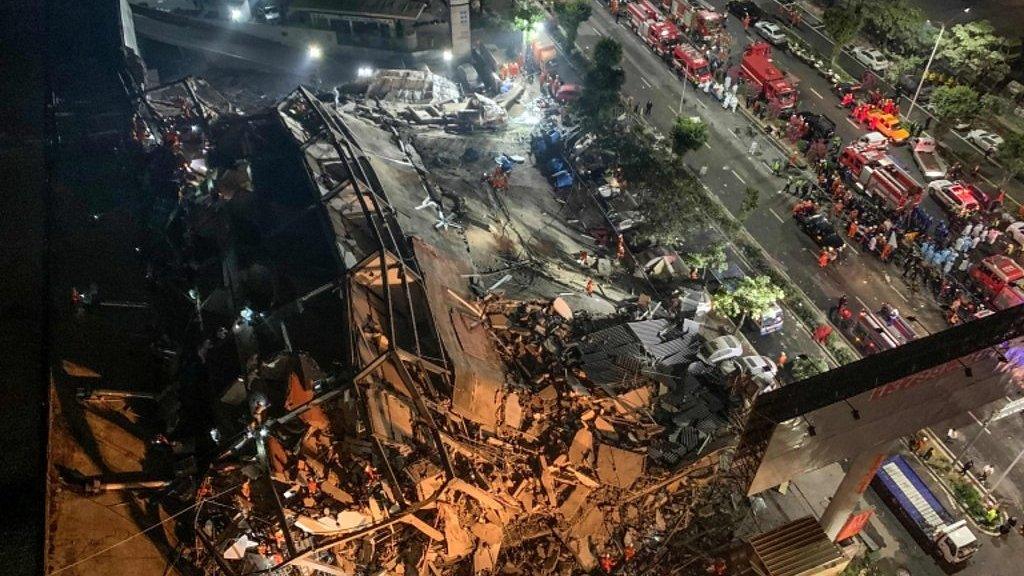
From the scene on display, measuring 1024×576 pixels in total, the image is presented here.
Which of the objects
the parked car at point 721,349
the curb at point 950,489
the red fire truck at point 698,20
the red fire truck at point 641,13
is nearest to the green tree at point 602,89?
the red fire truck at point 641,13

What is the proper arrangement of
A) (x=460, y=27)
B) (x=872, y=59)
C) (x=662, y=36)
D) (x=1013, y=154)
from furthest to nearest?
1. (x=662, y=36)
2. (x=460, y=27)
3. (x=872, y=59)
4. (x=1013, y=154)

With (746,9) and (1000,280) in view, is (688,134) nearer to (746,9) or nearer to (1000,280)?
(1000,280)

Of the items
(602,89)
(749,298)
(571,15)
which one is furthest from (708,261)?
(571,15)

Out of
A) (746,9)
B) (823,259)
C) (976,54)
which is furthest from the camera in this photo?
(746,9)

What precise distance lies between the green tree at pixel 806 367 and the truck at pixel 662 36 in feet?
92.4

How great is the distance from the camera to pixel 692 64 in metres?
46.0

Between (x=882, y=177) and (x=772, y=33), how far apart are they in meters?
18.8

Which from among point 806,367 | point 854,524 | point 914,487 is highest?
point 806,367

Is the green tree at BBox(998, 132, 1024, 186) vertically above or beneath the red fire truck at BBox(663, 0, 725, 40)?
beneath

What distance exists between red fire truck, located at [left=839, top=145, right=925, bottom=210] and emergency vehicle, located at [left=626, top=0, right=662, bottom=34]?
19.5 m

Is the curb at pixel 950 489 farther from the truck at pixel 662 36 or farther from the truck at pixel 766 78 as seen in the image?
the truck at pixel 662 36

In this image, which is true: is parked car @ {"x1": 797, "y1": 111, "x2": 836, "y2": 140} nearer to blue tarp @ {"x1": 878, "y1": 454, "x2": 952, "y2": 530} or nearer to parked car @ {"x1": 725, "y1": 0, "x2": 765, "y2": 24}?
parked car @ {"x1": 725, "y1": 0, "x2": 765, "y2": 24}

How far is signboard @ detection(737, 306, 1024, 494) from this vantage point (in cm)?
1797

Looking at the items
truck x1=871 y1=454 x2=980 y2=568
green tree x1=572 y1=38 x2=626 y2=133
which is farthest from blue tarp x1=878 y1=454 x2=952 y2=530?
green tree x1=572 y1=38 x2=626 y2=133
